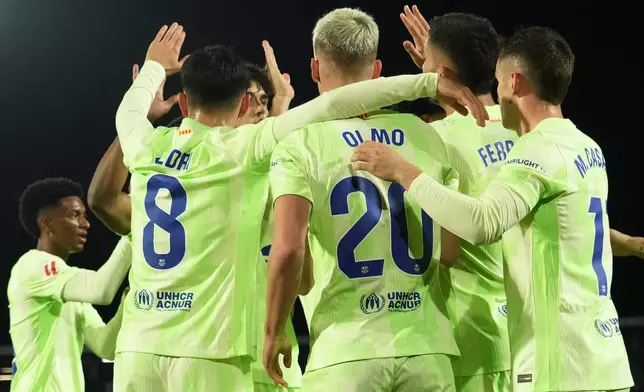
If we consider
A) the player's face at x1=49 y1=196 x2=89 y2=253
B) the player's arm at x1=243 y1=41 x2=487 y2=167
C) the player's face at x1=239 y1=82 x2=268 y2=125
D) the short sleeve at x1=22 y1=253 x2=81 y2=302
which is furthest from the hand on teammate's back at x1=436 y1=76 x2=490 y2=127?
the player's face at x1=49 y1=196 x2=89 y2=253

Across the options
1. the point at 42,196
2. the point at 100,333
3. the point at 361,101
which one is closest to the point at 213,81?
the point at 361,101

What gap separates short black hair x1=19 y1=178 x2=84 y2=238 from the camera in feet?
16.0

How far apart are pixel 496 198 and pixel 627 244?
1065 mm

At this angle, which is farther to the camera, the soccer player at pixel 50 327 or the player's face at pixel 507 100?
the soccer player at pixel 50 327

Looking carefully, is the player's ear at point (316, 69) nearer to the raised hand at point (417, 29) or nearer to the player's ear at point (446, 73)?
the player's ear at point (446, 73)

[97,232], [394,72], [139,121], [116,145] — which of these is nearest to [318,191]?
[139,121]

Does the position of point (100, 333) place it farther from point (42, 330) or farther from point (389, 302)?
point (389, 302)

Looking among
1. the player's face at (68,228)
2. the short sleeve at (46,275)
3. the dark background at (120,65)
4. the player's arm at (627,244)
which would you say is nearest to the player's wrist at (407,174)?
the player's arm at (627,244)

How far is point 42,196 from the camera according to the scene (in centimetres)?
495

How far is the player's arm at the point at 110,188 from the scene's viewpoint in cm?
351

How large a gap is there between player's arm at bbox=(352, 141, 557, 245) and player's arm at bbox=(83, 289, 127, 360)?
81.0 inches

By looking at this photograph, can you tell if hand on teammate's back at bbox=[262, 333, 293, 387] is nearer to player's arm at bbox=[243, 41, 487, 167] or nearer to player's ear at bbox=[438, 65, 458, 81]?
player's arm at bbox=[243, 41, 487, 167]

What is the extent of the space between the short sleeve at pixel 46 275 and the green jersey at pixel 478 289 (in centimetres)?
194

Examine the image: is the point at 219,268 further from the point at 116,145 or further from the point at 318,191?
the point at 116,145
